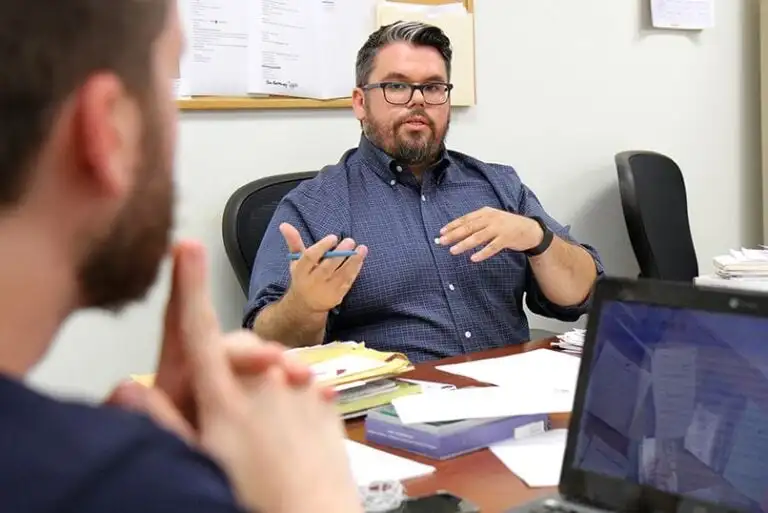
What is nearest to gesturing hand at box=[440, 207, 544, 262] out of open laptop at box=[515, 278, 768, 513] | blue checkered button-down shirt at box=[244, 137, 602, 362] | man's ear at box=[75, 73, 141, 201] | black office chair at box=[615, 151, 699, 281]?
blue checkered button-down shirt at box=[244, 137, 602, 362]

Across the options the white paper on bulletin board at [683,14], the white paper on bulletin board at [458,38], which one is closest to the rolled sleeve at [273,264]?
the white paper on bulletin board at [458,38]

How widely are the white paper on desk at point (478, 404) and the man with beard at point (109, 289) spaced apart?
0.56 m

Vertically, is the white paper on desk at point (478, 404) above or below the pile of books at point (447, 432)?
above

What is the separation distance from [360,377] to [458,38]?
5.12 ft

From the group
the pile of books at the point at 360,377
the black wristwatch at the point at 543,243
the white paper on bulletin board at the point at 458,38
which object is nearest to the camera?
the pile of books at the point at 360,377

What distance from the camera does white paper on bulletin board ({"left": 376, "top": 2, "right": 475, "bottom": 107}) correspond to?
2609 millimetres

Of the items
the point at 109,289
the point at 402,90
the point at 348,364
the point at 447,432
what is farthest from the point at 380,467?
the point at 402,90

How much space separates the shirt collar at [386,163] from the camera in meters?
2.15

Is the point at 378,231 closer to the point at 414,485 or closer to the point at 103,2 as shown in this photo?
the point at 414,485

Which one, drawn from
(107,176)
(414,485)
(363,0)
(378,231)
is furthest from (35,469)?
(363,0)

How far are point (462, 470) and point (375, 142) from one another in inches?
47.6

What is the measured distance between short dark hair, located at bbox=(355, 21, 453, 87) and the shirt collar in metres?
0.19

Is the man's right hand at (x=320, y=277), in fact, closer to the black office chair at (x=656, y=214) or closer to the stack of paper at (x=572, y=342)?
the stack of paper at (x=572, y=342)

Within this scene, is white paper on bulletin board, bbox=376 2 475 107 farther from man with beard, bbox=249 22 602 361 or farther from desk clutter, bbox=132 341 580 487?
desk clutter, bbox=132 341 580 487
